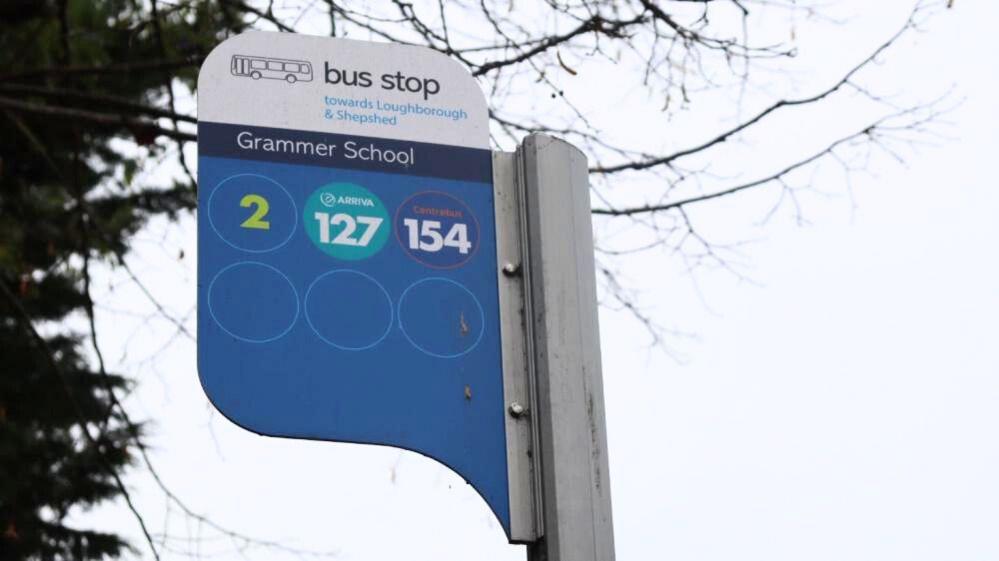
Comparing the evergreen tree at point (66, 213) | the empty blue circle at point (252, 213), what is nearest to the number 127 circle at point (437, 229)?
the empty blue circle at point (252, 213)

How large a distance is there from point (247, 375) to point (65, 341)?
9.96m

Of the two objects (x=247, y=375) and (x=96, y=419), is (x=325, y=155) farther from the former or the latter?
(x=96, y=419)

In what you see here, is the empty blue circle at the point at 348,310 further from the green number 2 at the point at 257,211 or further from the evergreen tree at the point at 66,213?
the evergreen tree at the point at 66,213

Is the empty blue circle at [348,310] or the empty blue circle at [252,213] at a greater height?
the empty blue circle at [252,213]

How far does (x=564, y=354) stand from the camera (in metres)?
2.36

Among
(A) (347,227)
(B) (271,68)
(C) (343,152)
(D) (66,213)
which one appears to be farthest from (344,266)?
(D) (66,213)

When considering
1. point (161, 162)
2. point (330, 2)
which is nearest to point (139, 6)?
point (161, 162)

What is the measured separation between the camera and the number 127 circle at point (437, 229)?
245 centimetres

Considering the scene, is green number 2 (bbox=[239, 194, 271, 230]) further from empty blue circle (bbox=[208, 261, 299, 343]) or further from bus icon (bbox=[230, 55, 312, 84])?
bus icon (bbox=[230, 55, 312, 84])

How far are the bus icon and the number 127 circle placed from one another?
10.1 inches

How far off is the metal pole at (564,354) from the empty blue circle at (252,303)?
0.36 meters

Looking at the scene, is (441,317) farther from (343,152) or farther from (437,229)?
(343,152)

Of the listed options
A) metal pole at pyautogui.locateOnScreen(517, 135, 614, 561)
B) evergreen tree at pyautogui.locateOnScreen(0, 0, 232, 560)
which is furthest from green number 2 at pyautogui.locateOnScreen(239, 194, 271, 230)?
evergreen tree at pyautogui.locateOnScreen(0, 0, 232, 560)

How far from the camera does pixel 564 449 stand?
2.28 metres
